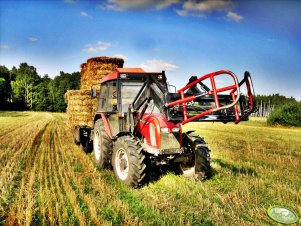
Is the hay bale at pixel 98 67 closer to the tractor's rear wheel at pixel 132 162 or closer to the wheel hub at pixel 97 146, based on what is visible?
the wheel hub at pixel 97 146

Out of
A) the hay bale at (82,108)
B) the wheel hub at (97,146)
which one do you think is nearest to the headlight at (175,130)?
the wheel hub at (97,146)

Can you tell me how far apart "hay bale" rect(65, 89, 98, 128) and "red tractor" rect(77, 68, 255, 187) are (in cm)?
519

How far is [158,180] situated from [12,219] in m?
3.01

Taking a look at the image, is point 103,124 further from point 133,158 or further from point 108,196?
point 108,196

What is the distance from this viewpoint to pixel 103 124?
7938 millimetres

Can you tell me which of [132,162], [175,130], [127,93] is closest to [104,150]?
[127,93]

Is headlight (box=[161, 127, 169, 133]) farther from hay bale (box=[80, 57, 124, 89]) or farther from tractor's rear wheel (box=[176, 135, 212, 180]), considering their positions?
hay bale (box=[80, 57, 124, 89])

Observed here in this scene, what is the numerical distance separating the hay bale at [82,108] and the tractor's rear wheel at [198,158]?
21.6ft

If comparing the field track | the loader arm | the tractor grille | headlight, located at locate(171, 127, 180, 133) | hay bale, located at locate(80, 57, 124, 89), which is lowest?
the field track

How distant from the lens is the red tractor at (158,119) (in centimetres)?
568

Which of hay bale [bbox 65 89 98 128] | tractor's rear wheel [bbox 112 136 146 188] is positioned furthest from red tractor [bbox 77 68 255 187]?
hay bale [bbox 65 89 98 128]

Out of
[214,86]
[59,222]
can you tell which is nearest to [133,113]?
[214,86]

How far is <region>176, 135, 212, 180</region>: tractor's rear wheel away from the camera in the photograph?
21.0 feet

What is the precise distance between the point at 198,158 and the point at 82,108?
7735mm
